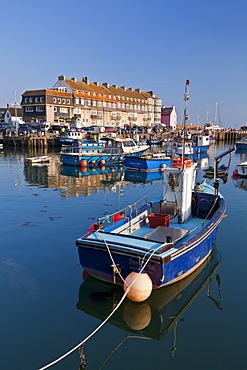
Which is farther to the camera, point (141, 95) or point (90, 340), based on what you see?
point (141, 95)

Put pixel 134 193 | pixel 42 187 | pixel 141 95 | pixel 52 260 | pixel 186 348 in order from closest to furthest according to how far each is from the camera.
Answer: pixel 186 348 → pixel 52 260 → pixel 134 193 → pixel 42 187 → pixel 141 95

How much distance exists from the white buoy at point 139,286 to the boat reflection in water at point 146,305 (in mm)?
553

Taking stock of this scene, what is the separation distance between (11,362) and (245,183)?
1184 inches

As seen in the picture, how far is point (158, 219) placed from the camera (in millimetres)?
13164

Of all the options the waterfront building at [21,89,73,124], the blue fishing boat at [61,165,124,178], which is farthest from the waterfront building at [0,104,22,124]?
the blue fishing boat at [61,165,124,178]

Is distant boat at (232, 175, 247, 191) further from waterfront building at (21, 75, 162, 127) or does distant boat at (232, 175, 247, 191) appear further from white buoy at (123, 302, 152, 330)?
waterfront building at (21, 75, 162, 127)

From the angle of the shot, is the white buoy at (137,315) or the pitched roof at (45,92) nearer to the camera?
the white buoy at (137,315)

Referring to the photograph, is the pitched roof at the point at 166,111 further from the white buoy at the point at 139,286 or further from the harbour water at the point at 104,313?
the white buoy at the point at 139,286

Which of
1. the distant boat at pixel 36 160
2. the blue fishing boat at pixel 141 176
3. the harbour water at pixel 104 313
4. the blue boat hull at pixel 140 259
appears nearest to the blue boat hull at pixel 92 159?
the distant boat at pixel 36 160

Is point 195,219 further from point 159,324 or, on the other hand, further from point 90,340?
point 90,340

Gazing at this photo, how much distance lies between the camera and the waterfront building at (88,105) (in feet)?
274

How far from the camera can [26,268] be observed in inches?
484

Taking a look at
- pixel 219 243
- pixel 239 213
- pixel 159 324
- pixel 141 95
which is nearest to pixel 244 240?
pixel 219 243

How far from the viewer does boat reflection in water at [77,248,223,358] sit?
29.3ft
